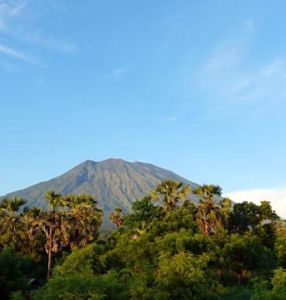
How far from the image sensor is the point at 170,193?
247ft

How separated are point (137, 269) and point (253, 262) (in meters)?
15.9

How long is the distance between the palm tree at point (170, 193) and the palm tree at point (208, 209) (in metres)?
3.10

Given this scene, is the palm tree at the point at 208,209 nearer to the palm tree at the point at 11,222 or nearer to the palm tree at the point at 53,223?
the palm tree at the point at 53,223

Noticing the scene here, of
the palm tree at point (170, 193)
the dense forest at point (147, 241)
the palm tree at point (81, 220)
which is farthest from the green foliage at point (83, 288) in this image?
the palm tree at point (170, 193)

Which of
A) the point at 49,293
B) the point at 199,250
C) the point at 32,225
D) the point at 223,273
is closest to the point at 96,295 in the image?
the point at 49,293

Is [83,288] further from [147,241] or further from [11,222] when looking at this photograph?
[11,222]

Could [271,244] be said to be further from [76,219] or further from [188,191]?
[76,219]

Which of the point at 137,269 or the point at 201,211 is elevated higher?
the point at 201,211

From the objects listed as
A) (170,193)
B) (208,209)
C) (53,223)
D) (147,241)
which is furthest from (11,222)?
(208,209)

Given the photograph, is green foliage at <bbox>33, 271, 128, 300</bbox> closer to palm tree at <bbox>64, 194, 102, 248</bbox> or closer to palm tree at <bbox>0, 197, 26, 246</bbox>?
palm tree at <bbox>64, 194, 102, 248</bbox>

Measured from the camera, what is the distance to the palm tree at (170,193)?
7456 centimetres

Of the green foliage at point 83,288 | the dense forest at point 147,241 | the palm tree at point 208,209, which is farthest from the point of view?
the palm tree at point 208,209

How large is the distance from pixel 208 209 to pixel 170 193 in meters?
6.87

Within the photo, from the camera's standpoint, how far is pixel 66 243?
231 ft
